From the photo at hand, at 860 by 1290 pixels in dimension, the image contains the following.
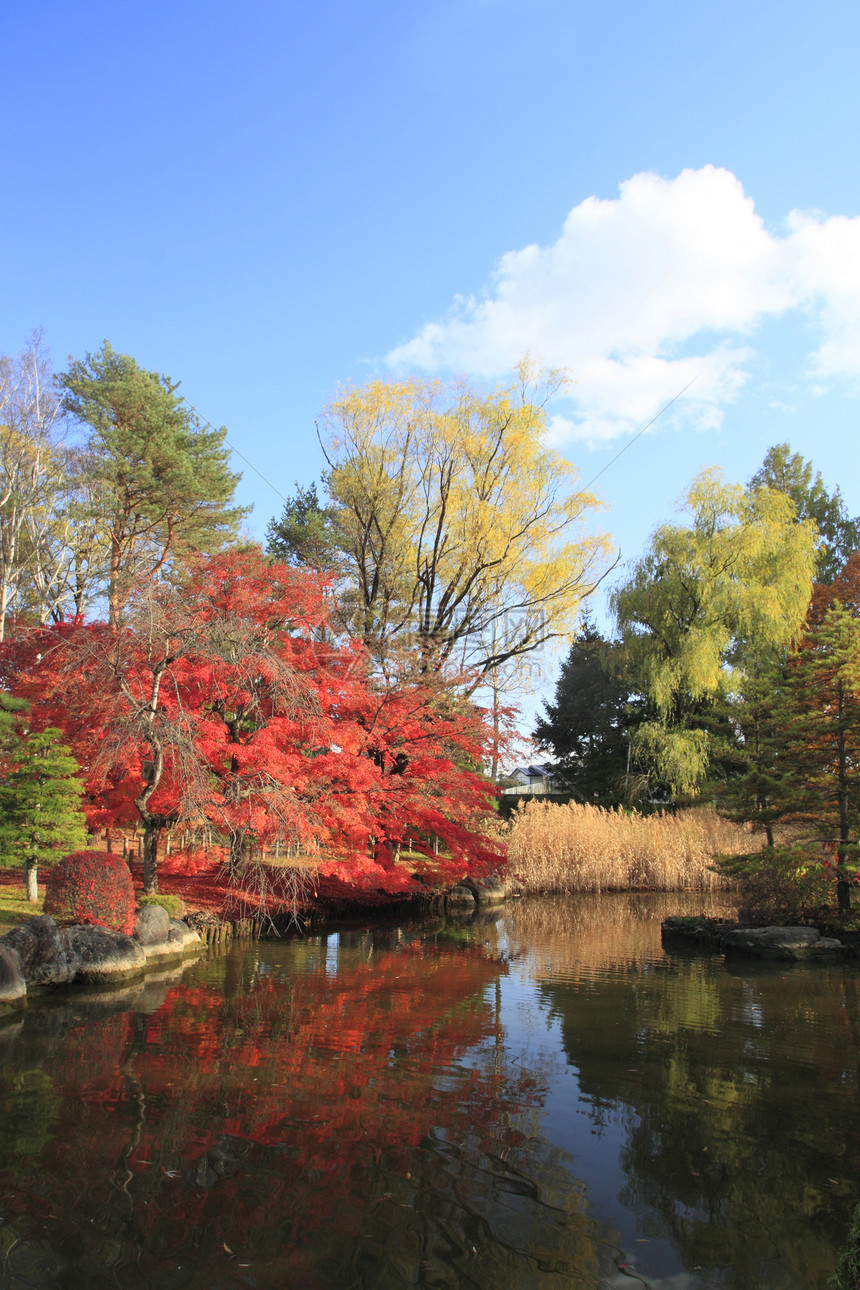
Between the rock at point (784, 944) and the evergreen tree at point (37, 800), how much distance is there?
9553mm

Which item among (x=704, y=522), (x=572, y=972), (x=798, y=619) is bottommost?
(x=572, y=972)

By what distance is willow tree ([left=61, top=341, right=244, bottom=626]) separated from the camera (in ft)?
55.4

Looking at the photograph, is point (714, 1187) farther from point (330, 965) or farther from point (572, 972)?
point (330, 965)

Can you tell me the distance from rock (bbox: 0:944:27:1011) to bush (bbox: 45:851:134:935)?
1.22 metres

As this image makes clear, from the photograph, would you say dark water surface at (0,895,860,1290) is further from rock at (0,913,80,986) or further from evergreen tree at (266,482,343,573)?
evergreen tree at (266,482,343,573)

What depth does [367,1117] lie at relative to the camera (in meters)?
4.96

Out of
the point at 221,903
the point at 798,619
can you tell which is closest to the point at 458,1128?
the point at 221,903

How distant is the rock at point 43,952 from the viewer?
8.03 metres

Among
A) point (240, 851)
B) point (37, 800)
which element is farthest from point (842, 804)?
point (37, 800)

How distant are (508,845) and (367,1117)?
12.9 metres

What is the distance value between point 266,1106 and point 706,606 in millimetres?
20238

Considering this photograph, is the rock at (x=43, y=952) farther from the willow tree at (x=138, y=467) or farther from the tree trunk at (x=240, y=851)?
the willow tree at (x=138, y=467)

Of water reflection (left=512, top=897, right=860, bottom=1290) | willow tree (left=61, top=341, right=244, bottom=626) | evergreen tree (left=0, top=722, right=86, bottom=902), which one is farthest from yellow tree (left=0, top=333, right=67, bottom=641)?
water reflection (left=512, top=897, right=860, bottom=1290)

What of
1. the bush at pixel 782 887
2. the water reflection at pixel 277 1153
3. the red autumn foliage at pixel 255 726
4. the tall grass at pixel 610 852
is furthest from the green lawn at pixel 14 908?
the bush at pixel 782 887
